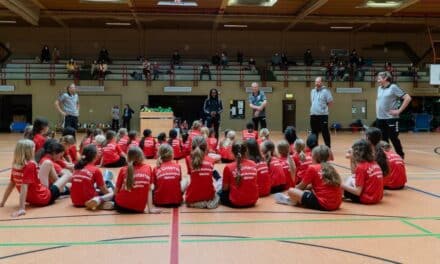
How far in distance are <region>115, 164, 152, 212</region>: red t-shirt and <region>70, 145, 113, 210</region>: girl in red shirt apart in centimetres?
37

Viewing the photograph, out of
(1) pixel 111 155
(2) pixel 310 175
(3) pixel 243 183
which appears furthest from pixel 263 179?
(1) pixel 111 155

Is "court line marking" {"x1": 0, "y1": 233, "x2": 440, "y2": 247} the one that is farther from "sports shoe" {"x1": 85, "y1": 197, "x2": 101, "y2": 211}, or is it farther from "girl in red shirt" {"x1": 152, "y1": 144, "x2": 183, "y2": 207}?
"girl in red shirt" {"x1": 152, "y1": 144, "x2": 183, "y2": 207}

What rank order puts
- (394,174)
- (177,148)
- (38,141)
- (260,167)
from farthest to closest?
(177,148) < (38,141) < (394,174) < (260,167)

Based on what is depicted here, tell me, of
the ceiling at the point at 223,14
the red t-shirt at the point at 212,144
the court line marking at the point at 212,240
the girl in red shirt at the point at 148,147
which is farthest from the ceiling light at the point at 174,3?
the court line marking at the point at 212,240

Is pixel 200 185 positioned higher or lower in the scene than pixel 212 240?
higher

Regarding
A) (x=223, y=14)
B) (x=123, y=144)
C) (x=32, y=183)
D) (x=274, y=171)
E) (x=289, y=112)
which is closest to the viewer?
(x=32, y=183)

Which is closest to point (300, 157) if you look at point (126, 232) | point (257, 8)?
point (126, 232)

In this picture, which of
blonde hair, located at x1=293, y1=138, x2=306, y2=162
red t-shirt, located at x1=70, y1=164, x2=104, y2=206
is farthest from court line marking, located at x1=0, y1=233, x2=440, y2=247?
blonde hair, located at x1=293, y1=138, x2=306, y2=162

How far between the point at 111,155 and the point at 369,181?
5.97 meters

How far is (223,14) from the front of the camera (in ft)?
93.1

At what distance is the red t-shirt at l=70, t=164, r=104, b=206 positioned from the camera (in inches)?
230

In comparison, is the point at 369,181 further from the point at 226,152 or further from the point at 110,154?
the point at 110,154

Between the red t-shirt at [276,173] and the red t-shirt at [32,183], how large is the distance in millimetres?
3128

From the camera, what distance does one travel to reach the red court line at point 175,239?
12.5 ft
